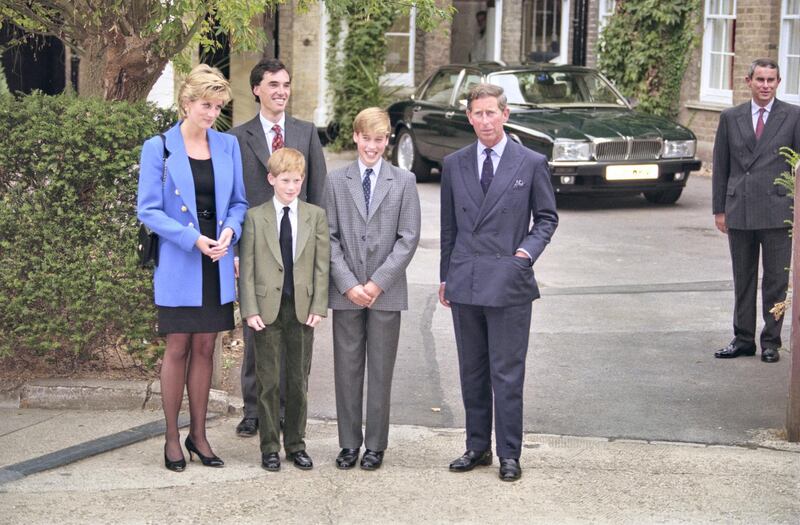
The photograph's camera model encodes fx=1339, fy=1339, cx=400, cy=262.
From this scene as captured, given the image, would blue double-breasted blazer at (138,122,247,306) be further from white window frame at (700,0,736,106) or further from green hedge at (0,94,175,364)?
white window frame at (700,0,736,106)

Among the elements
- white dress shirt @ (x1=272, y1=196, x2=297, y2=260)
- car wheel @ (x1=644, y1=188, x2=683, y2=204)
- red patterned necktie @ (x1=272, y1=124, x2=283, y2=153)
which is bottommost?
car wheel @ (x1=644, y1=188, x2=683, y2=204)

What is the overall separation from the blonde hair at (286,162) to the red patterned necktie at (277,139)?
0.61 meters

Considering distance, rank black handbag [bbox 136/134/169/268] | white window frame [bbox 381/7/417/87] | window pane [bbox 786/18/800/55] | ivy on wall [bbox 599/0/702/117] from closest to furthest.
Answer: black handbag [bbox 136/134/169/268] → window pane [bbox 786/18/800/55] → ivy on wall [bbox 599/0/702/117] → white window frame [bbox 381/7/417/87]

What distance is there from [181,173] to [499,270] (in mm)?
1502

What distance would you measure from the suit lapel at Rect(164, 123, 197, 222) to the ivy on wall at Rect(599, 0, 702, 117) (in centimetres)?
1670

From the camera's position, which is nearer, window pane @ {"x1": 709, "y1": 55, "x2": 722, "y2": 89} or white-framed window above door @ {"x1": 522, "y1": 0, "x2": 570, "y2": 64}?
window pane @ {"x1": 709, "y1": 55, "x2": 722, "y2": 89}

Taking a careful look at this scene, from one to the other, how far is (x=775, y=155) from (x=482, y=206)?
3226 millimetres

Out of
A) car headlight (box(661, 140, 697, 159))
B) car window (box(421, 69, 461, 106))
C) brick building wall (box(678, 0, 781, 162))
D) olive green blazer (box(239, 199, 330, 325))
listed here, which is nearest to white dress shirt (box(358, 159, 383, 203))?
olive green blazer (box(239, 199, 330, 325))

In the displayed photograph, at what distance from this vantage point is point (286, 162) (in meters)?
6.10

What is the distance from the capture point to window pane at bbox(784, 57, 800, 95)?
19906 mm

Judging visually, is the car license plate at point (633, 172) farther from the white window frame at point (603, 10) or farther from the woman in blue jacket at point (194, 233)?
the woman in blue jacket at point (194, 233)

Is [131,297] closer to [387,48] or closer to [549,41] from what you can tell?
[387,48]

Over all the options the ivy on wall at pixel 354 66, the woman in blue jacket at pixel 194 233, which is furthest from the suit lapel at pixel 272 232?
the ivy on wall at pixel 354 66

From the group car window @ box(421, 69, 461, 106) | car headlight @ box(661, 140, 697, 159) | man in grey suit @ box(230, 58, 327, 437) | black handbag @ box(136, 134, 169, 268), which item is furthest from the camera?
car window @ box(421, 69, 461, 106)
